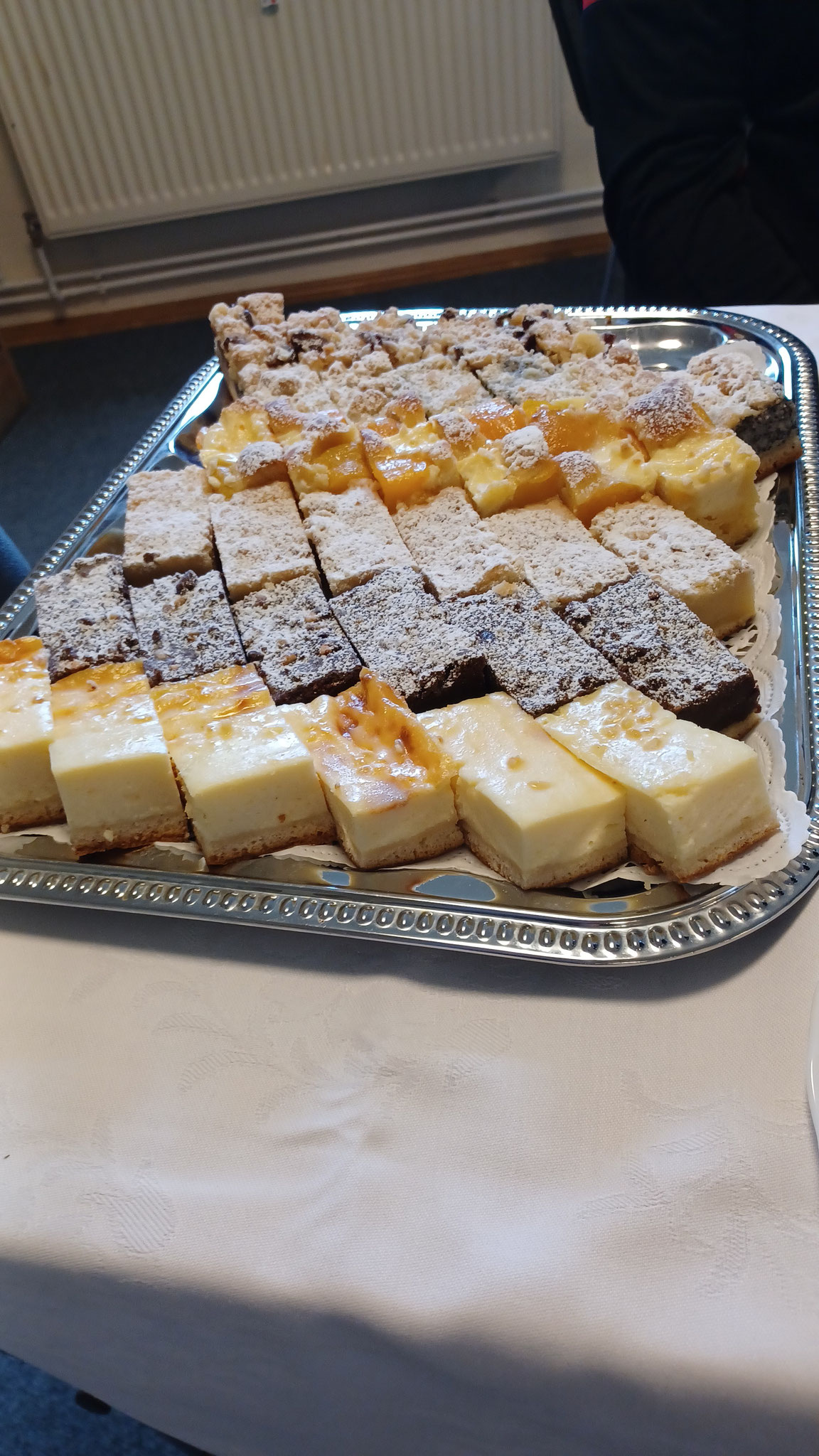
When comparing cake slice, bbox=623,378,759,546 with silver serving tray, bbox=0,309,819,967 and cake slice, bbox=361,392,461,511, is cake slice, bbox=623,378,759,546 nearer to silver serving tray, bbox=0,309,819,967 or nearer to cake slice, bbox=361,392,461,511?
silver serving tray, bbox=0,309,819,967

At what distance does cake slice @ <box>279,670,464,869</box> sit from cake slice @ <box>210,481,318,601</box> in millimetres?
288

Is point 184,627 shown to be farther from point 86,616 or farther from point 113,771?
point 113,771

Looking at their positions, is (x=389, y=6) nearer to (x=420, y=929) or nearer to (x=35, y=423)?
(x=35, y=423)

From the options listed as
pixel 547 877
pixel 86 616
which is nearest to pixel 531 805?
pixel 547 877

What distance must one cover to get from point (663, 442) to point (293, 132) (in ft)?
9.42

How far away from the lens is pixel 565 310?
1.99 m

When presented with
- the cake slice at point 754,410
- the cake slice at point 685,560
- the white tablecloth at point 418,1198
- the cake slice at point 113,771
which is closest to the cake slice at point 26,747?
the cake slice at point 113,771

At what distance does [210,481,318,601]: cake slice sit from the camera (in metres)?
1.39

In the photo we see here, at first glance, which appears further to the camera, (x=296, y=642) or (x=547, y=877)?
(x=296, y=642)

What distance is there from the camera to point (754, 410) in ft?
4.98

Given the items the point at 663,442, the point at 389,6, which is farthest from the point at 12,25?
the point at 663,442

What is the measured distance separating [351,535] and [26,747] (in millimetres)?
550

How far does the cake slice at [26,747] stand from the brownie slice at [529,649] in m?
0.53

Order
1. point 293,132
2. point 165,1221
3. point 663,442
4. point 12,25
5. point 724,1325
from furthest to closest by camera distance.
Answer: point 293,132 → point 12,25 → point 663,442 → point 165,1221 → point 724,1325
